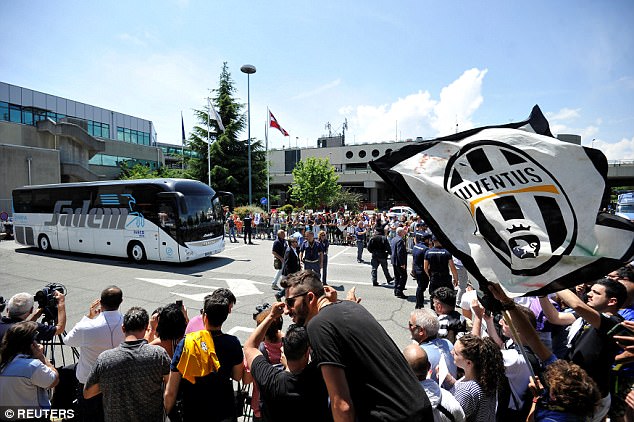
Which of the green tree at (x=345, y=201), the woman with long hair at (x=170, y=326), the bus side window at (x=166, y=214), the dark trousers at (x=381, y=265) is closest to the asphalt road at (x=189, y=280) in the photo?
the dark trousers at (x=381, y=265)


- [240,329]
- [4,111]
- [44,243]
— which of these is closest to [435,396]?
[240,329]

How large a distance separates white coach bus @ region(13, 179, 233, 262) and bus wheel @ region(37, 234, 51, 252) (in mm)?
52

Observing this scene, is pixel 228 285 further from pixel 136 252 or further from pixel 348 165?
pixel 348 165

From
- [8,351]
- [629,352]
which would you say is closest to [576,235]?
[629,352]

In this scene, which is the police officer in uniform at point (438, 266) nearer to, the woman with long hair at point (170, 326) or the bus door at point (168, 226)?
the woman with long hair at point (170, 326)

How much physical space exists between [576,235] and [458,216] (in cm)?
78

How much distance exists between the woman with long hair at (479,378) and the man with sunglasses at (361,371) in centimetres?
111

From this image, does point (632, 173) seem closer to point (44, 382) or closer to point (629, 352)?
point (629, 352)

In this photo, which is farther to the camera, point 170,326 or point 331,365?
point 170,326

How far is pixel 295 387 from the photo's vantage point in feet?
6.60

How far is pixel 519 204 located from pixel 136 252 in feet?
49.7

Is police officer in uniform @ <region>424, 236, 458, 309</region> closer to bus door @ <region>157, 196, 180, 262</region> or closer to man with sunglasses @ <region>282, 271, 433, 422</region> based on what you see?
man with sunglasses @ <region>282, 271, 433, 422</region>

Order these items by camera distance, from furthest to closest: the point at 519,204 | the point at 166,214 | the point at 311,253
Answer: the point at 166,214 → the point at 311,253 → the point at 519,204

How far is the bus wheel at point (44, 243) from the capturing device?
17.3 m
